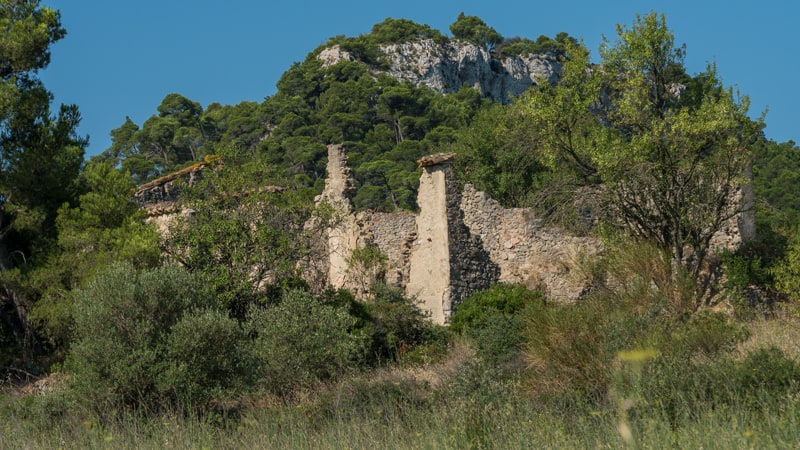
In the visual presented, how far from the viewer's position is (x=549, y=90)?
69.2 ft

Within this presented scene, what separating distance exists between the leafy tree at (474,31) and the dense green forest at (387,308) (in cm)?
8808

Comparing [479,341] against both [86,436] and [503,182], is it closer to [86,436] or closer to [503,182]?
[86,436]

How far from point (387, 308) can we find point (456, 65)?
79.1 meters

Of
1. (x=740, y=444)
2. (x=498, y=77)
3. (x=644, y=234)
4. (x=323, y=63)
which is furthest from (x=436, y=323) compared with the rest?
(x=498, y=77)

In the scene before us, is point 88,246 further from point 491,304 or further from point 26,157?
point 491,304

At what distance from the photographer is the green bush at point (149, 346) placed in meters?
13.8

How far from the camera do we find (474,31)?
109812 millimetres

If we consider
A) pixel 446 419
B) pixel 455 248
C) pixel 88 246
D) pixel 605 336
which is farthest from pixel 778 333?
pixel 88 246

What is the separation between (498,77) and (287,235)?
284 feet

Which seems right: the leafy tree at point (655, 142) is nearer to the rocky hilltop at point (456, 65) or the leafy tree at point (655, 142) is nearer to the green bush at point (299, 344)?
the green bush at point (299, 344)

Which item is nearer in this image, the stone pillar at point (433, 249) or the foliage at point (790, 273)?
the foliage at point (790, 273)

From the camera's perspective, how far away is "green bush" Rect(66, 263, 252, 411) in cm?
1376

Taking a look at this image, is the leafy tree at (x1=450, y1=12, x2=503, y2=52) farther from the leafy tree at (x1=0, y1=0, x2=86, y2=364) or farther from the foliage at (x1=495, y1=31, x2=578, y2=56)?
the leafy tree at (x1=0, y1=0, x2=86, y2=364)

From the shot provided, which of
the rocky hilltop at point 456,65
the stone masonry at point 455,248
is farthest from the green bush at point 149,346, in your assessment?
the rocky hilltop at point 456,65
